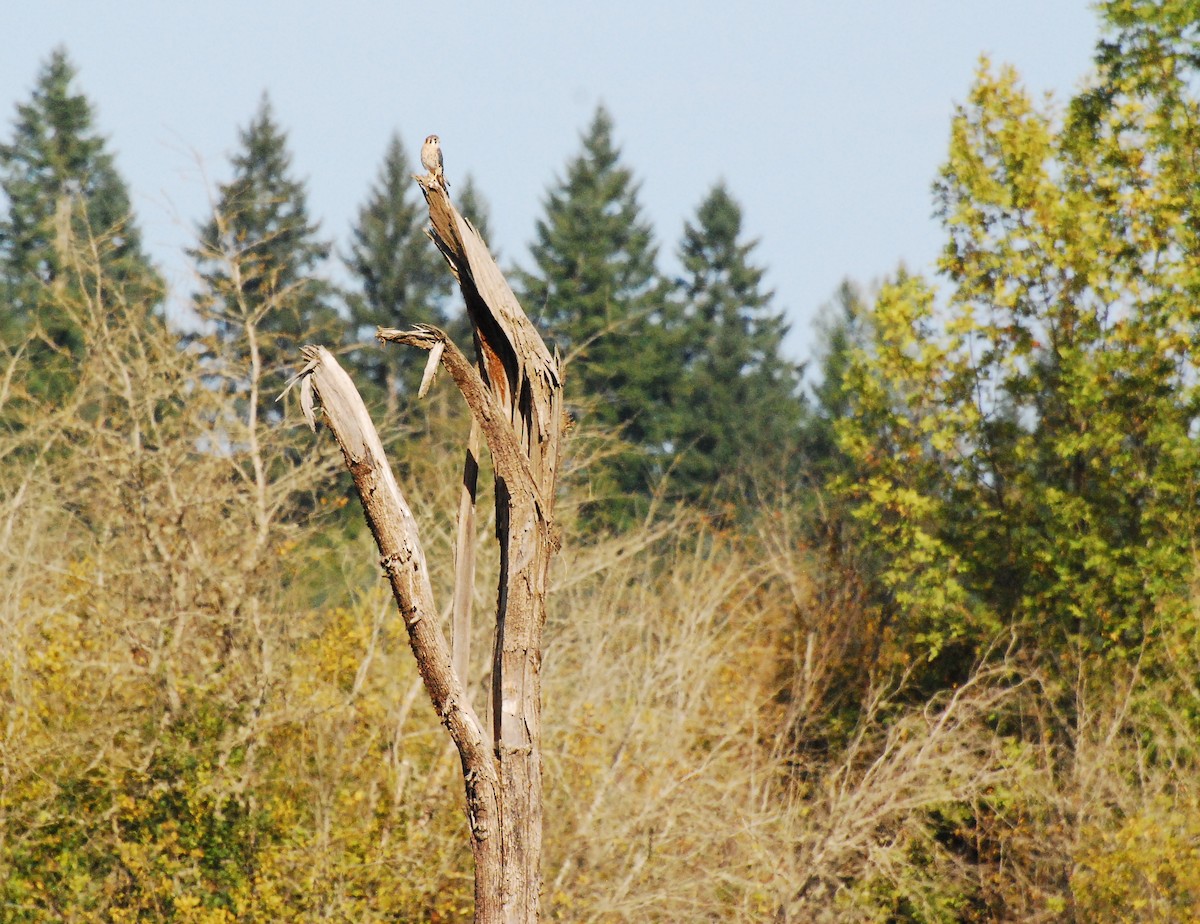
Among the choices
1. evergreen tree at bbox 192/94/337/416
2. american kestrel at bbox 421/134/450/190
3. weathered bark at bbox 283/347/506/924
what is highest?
evergreen tree at bbox 192/94/337/416

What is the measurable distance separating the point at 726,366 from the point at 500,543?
3821 centimetres

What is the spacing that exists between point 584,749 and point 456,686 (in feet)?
24.1

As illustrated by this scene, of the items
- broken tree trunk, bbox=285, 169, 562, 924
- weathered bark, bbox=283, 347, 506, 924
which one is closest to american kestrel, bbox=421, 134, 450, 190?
broken tree trunk, bbox=285, 169, 562, 924

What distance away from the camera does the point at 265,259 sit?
1570 centimetres

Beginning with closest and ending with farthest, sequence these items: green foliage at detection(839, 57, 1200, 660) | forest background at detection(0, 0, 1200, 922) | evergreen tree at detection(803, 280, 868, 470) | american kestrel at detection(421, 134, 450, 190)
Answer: american kestrel at detection(421, 134, 450, 190), forest background at detection(0, 0, 1200, 922), green foliage at detection(839, 57, 1200, 660), evergreen tree at detection(803, 280, 868, 470)

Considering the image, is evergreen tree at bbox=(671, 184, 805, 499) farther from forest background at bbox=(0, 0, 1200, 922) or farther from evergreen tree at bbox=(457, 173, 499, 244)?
forest background at bbox=(0, 0, 1200, 922)

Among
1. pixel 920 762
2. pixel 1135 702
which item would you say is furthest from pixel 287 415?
pixel 1135 702

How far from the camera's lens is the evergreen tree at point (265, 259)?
Result: 1454 centimetres

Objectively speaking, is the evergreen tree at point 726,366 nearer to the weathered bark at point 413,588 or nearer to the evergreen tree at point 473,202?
the evergreen tree at point 473,202

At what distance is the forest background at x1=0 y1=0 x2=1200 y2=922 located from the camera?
41.0 ft

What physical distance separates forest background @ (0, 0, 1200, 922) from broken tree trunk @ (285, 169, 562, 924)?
5.41 metres

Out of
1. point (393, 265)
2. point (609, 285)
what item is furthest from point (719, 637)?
point (393, 265)

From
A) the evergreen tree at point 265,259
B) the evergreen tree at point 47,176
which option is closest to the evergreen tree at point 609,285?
the evergreen tree at point 265,259

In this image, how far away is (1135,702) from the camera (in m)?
16.0
